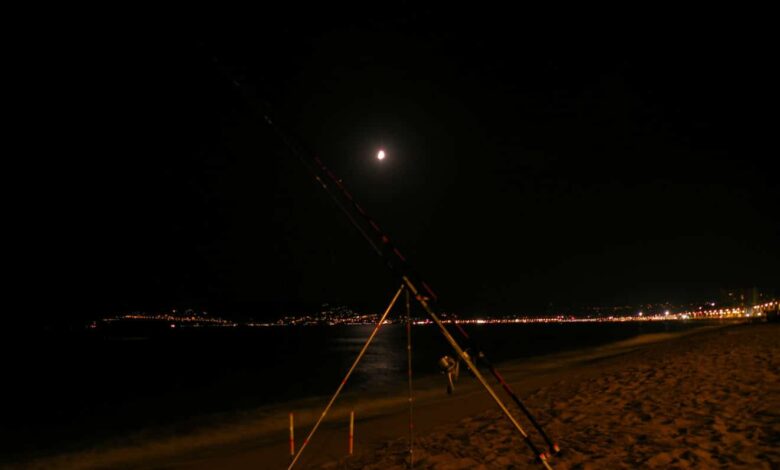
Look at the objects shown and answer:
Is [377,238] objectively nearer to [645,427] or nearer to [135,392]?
[645,427]

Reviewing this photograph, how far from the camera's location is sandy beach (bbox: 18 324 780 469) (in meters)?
5.48

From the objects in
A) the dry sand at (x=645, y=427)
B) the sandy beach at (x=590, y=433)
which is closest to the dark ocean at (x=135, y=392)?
the sandy beach at (x=590, y=433)

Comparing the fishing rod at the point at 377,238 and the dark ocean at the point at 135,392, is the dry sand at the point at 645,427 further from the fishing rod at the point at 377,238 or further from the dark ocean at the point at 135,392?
the dark ocean at the point at 135,392

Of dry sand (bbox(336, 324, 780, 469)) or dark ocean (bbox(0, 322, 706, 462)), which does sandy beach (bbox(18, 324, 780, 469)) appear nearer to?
dry sand (bbox(336, 324, 780, 469))

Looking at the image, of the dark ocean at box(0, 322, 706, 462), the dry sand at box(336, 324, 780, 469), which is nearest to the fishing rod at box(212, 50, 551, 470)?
the dry sand at box(336, 324, 780, 469)

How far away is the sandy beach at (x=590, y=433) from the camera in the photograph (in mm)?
5480

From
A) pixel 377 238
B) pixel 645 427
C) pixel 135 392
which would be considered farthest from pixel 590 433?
pixel 135 392

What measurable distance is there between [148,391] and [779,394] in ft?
105

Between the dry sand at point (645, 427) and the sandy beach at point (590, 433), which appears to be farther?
the sandy beach at point (590, 433)

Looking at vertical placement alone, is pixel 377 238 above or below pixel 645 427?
above

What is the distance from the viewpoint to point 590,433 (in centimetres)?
656

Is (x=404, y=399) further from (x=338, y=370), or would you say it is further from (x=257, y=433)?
(x=338, y=370)

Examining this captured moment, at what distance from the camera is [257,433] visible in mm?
14398

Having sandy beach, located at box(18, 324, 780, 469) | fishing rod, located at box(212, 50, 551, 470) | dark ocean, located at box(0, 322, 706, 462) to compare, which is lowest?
dark ocean, located at box(0, 322, 706, 462)
